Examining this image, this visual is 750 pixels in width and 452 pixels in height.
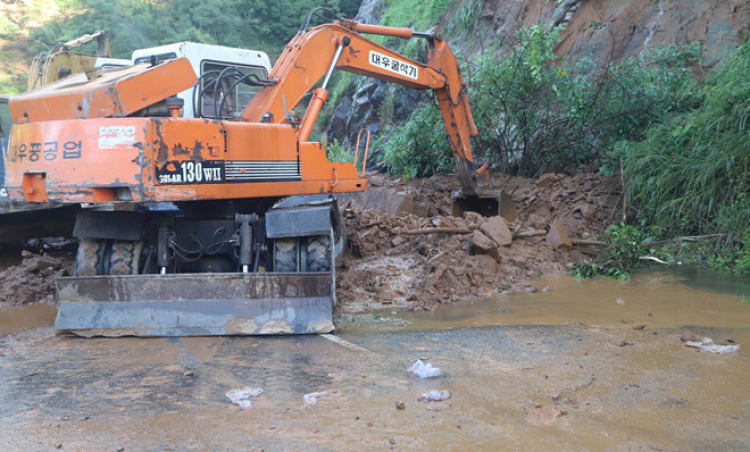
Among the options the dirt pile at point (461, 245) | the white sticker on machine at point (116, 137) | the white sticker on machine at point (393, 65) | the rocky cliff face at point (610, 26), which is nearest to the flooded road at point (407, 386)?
the dirt pile at point (461, 245)

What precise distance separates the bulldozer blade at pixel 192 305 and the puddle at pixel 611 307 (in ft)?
1.93

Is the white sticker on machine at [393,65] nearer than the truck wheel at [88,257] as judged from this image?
No

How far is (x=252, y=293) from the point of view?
5.38 metres

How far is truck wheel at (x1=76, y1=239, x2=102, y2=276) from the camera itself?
19.2ft

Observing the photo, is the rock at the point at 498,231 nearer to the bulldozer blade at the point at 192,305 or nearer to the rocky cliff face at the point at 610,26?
the bulldozer blade at the point at 192,305

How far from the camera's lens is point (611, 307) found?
6078 mm

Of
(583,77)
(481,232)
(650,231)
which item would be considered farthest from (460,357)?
(583,77)

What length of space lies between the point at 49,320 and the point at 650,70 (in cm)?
995

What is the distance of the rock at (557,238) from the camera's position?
8.35 meters

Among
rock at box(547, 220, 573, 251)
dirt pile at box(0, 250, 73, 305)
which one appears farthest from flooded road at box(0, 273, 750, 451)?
rock at box(547, 220, 573, 251)

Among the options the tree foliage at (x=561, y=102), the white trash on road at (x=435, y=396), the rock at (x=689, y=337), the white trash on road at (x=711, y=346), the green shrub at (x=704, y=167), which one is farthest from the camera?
the tree foliage at (x=561, y=102)

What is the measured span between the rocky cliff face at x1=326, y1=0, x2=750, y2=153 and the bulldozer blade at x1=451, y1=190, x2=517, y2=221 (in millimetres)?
3336

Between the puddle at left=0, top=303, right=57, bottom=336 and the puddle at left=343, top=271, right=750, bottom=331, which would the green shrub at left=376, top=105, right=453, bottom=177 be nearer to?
the puddle at left=343, top=271, right=750, bottom=331

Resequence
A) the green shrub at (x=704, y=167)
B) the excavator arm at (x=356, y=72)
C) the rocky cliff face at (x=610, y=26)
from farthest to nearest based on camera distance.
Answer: the rocky cliff face at (x=610, y=26)
the green shrub at (x=704, y=167)
the excavator arm at (x=356, y=72)
